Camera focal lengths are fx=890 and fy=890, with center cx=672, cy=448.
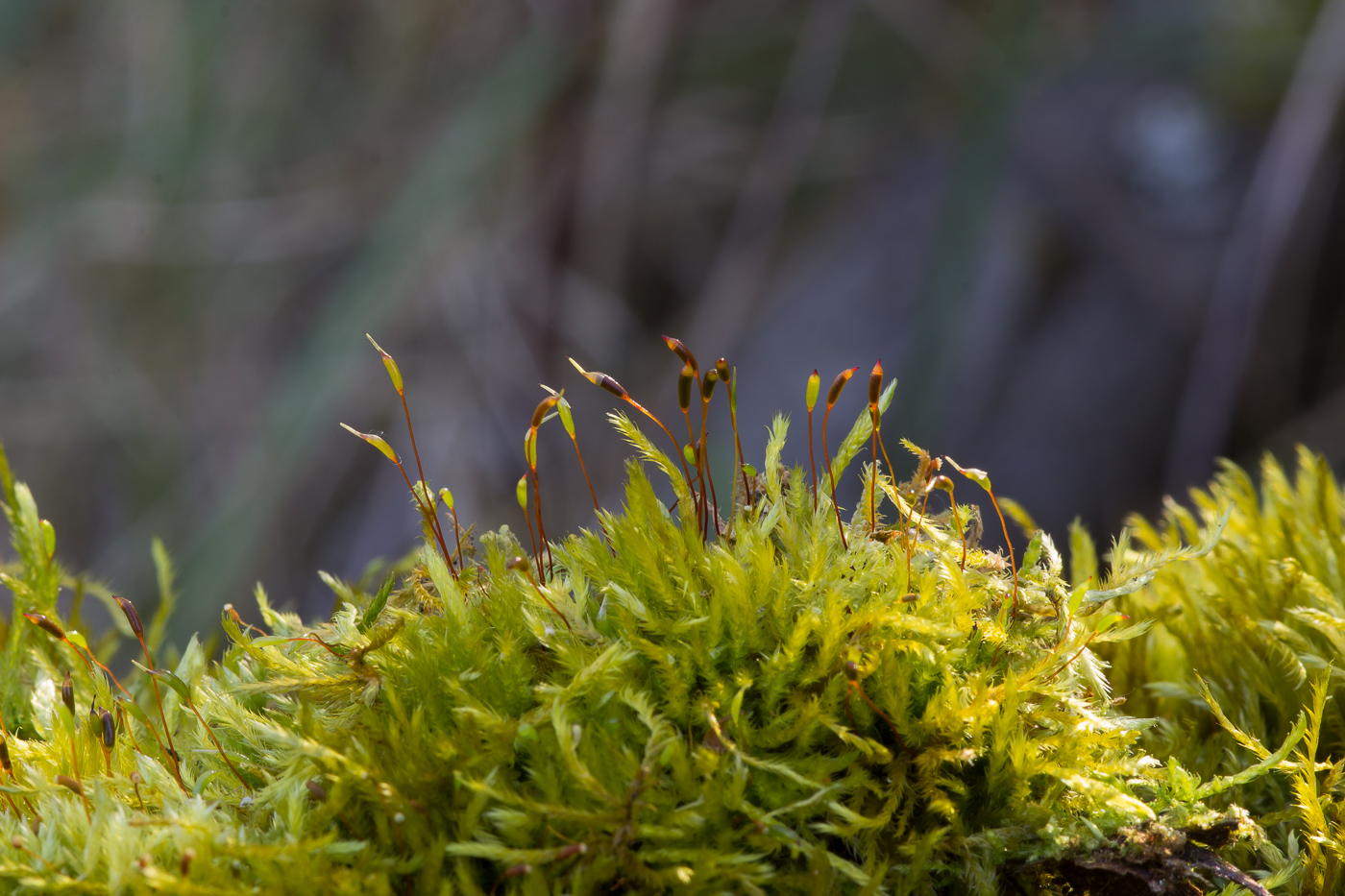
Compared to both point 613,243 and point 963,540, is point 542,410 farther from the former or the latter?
point 613,243

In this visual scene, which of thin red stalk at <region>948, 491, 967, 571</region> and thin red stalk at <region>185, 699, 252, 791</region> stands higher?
thin red stalk at <region>948, 491, 967, 571</region>

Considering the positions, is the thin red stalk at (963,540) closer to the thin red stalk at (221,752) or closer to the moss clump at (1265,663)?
the moss clump at (1265,663)

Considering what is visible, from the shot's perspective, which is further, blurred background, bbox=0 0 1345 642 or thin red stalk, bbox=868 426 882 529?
blurred background, bbox=0 0 1345 642

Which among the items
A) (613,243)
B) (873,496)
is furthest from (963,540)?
(613,243)

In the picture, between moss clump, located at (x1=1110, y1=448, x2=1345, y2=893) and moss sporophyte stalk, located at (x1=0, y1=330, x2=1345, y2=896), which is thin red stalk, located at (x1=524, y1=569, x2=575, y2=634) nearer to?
moss sporophyte stalk, located at (x1=0, y1=330, x2=1345, y2=896)

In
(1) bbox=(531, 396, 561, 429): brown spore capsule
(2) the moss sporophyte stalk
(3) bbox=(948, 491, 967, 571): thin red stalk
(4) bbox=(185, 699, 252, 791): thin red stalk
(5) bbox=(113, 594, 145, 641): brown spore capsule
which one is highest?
(1) bbox=(531, 396, 561, 429): brown spore capsule

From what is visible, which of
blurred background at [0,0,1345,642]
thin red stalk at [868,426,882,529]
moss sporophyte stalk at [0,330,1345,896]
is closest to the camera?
moss sporophyte stalk at [0,330,1345,896]

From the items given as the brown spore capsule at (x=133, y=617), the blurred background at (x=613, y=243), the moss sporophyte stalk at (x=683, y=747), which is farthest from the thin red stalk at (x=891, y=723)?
the blurred background at (x=613, y=243)

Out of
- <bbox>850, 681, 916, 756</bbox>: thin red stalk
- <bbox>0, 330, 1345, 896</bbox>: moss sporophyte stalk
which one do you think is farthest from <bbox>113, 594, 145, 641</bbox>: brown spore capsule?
<bbox>850, 681, 916, 756</bbox>: thin red stalk
